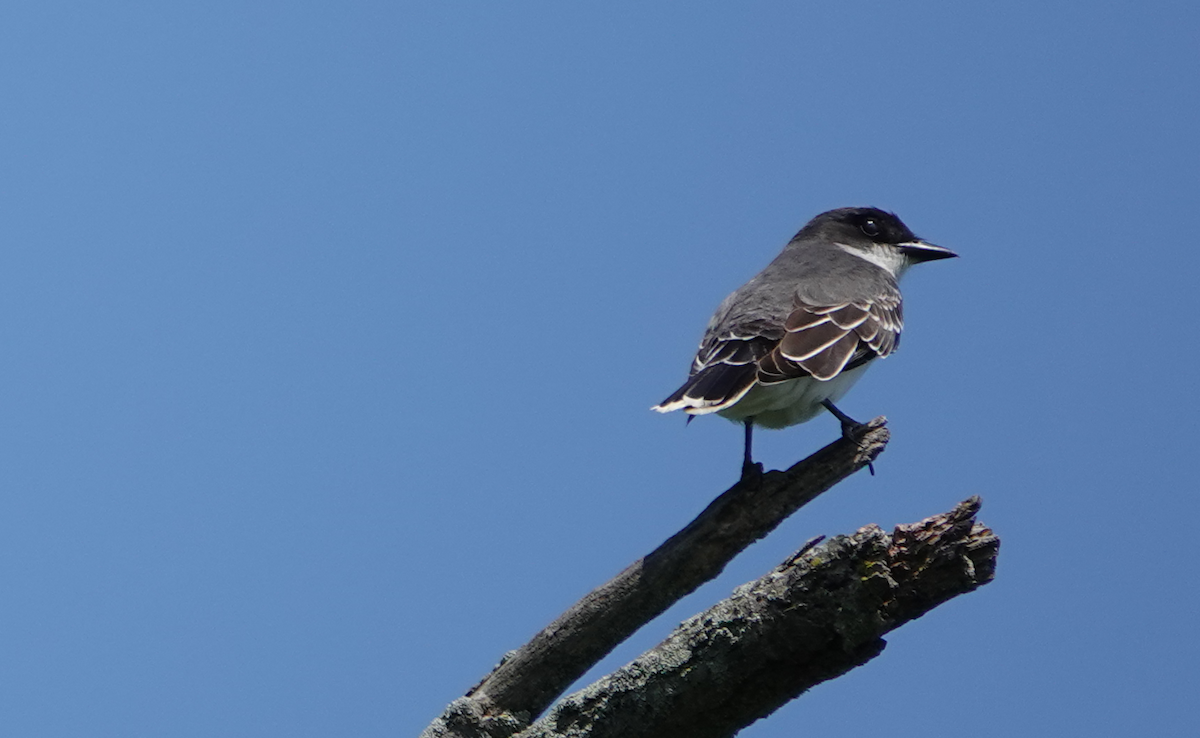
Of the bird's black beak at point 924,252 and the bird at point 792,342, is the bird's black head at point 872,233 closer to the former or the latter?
the bird's black beak at point 924,252

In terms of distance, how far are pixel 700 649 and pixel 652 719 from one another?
0.32m

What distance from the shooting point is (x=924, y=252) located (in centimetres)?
942

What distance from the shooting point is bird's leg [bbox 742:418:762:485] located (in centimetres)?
515

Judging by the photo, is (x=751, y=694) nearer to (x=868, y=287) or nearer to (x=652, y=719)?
(x=652, y=719)

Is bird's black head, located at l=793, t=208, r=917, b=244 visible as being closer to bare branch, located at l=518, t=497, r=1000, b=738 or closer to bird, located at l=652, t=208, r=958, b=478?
bird, located at l=652, t=208, r=958, b=478

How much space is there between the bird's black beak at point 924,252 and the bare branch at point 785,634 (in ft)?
18.5

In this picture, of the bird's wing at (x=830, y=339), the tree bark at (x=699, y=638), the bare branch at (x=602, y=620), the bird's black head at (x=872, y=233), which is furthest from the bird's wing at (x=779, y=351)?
the bird's black head at (x=872, y=233)

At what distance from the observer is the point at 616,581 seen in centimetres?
473

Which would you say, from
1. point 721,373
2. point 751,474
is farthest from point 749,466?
point 721,373

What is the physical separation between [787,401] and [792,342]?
1.08 feet

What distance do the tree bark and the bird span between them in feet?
1.46

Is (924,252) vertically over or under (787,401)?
over

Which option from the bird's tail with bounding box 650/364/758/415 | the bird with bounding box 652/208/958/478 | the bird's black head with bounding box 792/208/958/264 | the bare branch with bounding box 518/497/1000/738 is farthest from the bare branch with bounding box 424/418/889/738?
the bird's black head with bounding box 792/208/958/264

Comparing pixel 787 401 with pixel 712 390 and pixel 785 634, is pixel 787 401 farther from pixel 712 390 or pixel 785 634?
pixel 785 634
